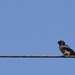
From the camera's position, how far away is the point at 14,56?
1119 cm

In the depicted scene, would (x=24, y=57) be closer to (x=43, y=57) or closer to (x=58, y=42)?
(x=43, y=57)

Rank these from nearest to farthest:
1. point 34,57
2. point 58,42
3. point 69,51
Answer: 1. point 34,57
2. point 69,51
3. point 58,42

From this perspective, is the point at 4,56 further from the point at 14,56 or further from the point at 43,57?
the point at 43,57

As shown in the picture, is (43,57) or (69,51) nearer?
(43,57)

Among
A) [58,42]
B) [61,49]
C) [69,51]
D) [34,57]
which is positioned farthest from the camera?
[58,42]

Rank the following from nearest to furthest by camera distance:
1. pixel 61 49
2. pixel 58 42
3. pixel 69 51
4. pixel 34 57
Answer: pixel 34 57, pixel 69 51, pixel 61 49, pixel 58 42

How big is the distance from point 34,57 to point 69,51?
487 cm

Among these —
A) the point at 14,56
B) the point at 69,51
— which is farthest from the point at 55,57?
the point at 69,51

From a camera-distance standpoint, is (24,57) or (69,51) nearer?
(24,57)

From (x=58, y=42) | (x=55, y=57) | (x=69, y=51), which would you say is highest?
(x=58, y=42)

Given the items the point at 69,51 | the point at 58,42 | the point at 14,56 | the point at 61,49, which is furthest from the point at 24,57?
the point at 58,42

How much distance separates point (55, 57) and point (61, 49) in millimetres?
6512

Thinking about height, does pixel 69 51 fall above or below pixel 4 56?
above

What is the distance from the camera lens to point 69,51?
52.0ft
